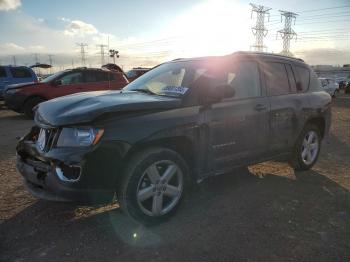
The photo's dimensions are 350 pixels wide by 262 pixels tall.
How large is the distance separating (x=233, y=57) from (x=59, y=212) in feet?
9.33

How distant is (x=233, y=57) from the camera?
15.7 ft

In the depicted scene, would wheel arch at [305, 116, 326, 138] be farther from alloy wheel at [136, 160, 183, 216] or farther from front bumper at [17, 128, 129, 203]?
front bumper at [17, 128, 129, 203]

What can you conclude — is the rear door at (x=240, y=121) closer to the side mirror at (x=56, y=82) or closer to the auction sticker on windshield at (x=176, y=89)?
the auction sticker on windshield at (x=176, y=89)

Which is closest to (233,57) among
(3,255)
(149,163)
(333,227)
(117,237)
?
Result: (149,163)

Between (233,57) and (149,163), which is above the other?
(233,57)

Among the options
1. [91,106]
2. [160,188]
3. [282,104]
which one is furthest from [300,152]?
[91,106]

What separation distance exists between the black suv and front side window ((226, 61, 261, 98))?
1 cm

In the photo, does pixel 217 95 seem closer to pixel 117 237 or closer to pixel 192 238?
pixel 192 238

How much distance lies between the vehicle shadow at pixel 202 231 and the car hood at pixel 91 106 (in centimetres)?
89

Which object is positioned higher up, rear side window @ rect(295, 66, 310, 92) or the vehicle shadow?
rear side window @ rect(295, 66, 310, 92)

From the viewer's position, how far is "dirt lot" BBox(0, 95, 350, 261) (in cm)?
338

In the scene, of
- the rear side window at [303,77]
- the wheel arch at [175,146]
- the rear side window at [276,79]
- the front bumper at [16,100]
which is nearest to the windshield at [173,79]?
the wheel arch at [175,146]

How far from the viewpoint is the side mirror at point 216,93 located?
4133mm

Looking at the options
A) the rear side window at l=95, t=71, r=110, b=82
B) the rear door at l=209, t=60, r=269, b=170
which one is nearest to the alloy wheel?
the rear door at l=209, t=60, r=269, b=170
